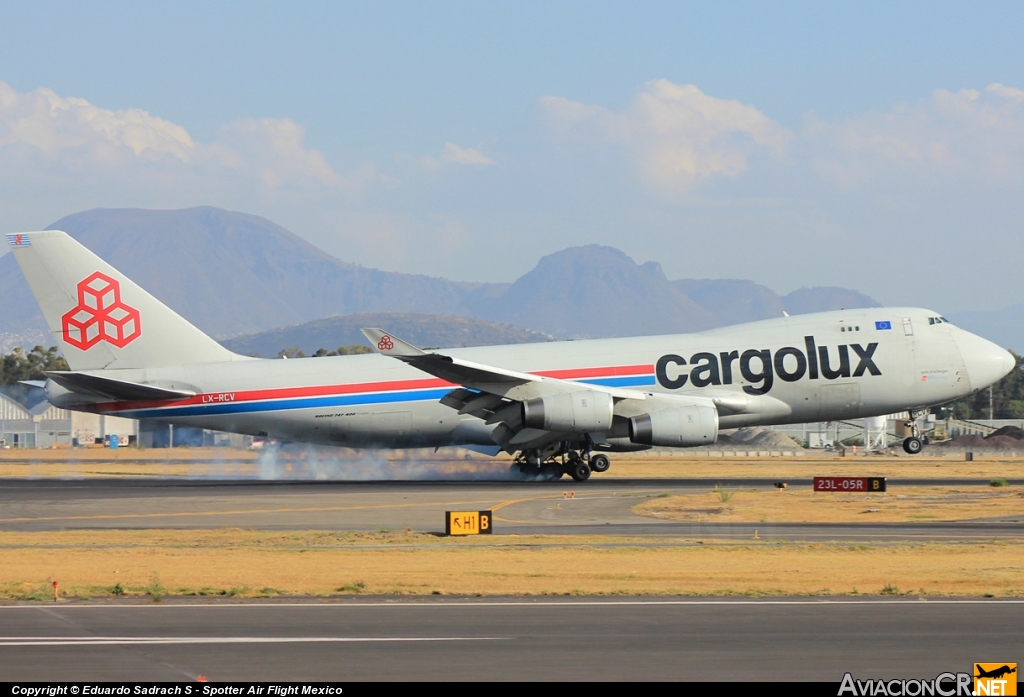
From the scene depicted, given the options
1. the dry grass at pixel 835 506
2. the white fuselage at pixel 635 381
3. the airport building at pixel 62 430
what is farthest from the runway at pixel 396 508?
the airport building at pixel 62 430

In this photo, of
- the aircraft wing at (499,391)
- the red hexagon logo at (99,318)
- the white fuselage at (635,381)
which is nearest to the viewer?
the aircraft wing at (499,391)

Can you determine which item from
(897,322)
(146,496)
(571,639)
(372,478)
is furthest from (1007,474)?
(571,639)

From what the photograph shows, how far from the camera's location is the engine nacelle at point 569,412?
139 feet

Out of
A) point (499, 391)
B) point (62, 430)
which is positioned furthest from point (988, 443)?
point (62, 430)

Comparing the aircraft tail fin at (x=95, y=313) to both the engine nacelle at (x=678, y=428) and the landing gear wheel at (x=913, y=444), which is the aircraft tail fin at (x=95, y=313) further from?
the landing gear wheel at (x=913, y=444)

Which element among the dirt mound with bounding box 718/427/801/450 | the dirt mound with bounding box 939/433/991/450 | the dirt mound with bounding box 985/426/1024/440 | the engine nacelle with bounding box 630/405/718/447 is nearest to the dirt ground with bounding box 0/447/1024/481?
the engine nacelle with bounding box 630/405/718/447

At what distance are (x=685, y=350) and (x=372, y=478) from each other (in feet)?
45.5

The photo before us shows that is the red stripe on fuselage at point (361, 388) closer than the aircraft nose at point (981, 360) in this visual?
Yes

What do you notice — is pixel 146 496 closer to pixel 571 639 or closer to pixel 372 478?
pixel 372 478

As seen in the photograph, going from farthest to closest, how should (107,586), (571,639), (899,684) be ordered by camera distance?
1. (107,586)
2. (571,639)
3. (899,684)

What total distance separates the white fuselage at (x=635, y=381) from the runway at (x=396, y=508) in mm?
2418

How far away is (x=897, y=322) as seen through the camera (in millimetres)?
46406

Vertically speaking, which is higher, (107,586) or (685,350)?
(685,350)

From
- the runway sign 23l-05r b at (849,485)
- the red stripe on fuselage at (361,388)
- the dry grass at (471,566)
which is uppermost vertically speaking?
the red stripe on fuselage at (361,388)
